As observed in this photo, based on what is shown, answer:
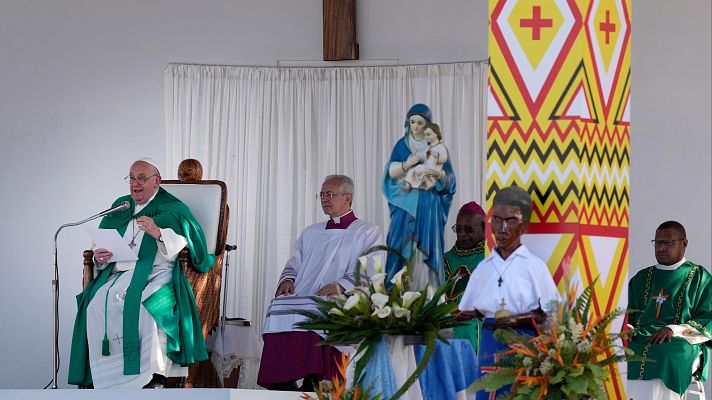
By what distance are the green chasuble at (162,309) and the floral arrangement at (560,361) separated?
355cm

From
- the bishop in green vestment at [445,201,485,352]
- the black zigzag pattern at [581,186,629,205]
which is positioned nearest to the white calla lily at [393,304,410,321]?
the black zigzag pattern at [581,186,629,205]

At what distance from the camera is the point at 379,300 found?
5.18 m

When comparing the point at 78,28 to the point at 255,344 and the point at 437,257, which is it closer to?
the point at 255,344

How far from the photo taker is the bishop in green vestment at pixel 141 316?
7809mm

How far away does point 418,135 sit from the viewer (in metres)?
7.72

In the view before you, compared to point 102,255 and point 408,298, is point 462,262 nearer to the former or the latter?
point 102,255

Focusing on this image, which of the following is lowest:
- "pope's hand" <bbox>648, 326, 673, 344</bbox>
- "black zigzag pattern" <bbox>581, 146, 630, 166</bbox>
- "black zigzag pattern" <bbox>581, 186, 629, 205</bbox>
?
"pope's hand" <bbox>648, 326, 673, 344</bbox>

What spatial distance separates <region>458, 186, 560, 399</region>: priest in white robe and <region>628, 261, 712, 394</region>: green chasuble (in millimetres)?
2619

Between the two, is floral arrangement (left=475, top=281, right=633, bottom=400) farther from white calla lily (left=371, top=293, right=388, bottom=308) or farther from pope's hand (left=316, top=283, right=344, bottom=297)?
pope's hand (left=316, top=283, right=344, bottom=297)

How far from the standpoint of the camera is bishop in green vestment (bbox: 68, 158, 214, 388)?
7809 mm

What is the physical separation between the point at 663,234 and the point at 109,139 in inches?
170

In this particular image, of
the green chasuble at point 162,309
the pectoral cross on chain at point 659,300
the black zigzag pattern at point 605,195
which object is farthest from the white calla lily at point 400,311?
the pectoral cross on chain at point 659,300

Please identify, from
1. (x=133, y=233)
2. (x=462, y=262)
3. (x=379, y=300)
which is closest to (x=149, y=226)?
(x=133, y=233)

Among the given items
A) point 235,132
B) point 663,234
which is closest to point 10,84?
point 235,132
